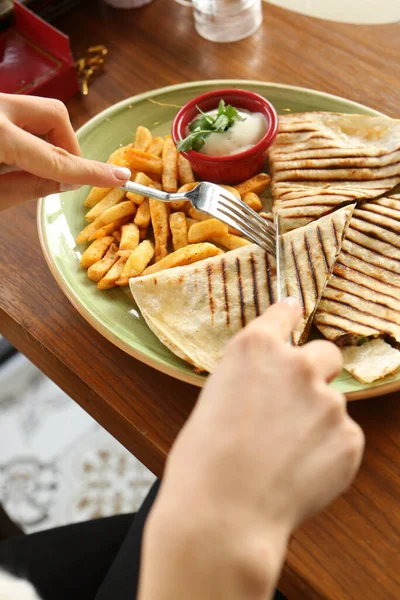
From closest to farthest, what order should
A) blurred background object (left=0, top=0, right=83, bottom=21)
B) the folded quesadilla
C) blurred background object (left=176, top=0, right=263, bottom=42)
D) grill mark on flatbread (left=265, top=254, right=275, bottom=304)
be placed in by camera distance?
the folded quesadilla
grill mark on flatbread (left=265, top=254, right=275, bottom=304)
blurred background object (left=176, top=0, right=263, bottom=42)
blurred background object (left=0, top=0, right=83, bottom=21)

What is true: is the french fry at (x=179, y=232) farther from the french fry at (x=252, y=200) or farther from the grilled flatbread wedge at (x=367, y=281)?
the grilled flatbread wedge at (x=367, y=281)

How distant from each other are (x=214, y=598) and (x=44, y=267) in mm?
1395

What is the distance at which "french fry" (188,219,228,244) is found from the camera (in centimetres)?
186

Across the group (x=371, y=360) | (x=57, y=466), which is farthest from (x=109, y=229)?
(x=57, y=466)

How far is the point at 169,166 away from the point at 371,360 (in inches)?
36.8

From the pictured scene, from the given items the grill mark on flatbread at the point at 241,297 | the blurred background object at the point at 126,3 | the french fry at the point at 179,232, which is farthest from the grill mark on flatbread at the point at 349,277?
the blurred background object at the point at 126,3

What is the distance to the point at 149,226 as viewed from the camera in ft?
6.58

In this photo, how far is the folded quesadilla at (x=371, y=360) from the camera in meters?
1.48

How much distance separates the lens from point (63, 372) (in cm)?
182

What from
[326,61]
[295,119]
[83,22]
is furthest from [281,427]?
[83,22]

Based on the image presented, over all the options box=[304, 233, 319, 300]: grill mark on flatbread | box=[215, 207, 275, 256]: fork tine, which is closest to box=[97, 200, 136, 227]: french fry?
box=[215, 207, 275, 256]: fork tine

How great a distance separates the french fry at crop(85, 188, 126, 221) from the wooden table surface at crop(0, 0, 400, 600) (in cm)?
23

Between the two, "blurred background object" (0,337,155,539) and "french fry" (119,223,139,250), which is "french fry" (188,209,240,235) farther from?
"blurred background object" (0,337,155,539)

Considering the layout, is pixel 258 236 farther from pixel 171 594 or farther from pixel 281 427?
pixel 171 594
